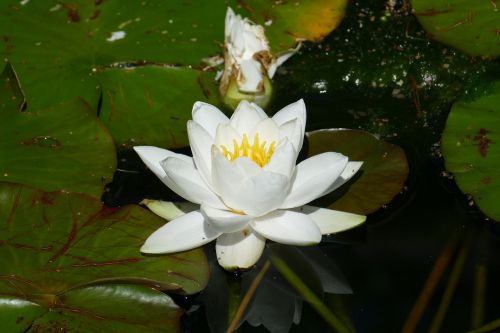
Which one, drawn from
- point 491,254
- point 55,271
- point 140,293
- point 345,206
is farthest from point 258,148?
point 491,254

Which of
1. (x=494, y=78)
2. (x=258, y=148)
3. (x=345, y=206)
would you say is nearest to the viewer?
(x=258, y=148)

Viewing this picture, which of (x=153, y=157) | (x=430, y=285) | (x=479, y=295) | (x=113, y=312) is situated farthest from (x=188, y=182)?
(x=479, y=295)

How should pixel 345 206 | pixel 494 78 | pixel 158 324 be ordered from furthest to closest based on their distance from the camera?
pixel 494 78 → pixel 345 206 → pixel 158 324

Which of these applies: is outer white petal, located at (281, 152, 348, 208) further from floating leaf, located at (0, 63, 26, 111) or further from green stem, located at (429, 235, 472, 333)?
floating leaf, located at (0, 63, 26, 111)

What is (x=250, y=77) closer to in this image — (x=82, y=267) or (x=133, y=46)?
(x=133, y=46)

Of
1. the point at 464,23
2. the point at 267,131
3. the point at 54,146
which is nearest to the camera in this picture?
the point at 267,131

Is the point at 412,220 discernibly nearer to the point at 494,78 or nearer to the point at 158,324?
the point at 494,78

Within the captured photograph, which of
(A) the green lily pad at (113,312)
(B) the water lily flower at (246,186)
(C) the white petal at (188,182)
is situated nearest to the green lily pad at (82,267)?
(A) the green lily pad at (113,312)
